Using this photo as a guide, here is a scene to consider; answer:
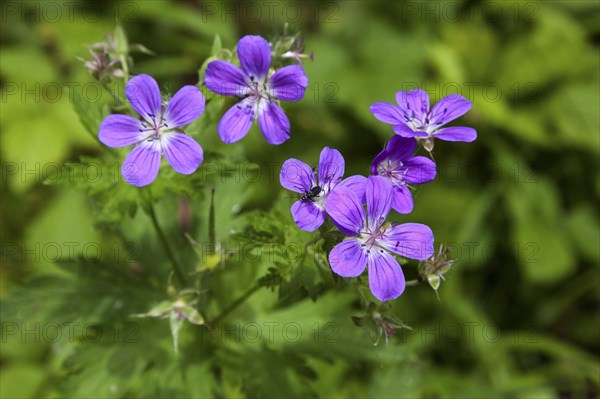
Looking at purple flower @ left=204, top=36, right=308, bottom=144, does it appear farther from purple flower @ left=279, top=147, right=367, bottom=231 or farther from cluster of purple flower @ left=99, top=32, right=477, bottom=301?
purple flower @ left=279, top=147, right=367, bottom=231

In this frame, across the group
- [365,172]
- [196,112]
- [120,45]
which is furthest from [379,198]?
[365,172]

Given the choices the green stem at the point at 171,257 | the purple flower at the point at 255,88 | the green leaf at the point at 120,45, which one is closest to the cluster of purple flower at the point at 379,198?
the purple flower at the point at 255,88

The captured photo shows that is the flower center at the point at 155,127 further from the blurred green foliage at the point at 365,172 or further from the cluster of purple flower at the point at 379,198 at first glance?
the blurred green foliage at the point at 365,172

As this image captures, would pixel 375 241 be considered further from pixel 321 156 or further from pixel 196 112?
pixel 196 112

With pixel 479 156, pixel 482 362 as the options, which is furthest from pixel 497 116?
pixel 482 362

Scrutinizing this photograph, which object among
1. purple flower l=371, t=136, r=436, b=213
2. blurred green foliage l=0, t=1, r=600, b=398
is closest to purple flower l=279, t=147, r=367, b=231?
purple flower l=371, t=136, r=436, b=213
